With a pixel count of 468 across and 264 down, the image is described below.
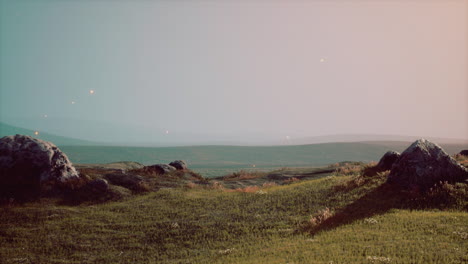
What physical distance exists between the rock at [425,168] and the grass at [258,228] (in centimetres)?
95

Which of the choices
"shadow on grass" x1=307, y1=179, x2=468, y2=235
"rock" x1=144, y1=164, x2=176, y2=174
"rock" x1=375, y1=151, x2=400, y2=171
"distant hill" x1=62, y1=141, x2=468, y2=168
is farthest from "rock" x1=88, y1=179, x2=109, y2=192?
"distant hill" x1=62, y1=141, x2=468, y2=168

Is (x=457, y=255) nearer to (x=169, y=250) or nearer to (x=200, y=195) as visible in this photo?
(x=169, y=250)

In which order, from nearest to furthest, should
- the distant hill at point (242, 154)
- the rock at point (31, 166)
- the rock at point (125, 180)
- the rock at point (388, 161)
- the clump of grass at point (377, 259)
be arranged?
the clump of grass at point (377, 259), the rock at point (31, 166), the rock at point (388, 161), the rock at point (125, 180), the distant hill at point (242, 154)

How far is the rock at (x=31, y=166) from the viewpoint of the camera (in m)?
27.1

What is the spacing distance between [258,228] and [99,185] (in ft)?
54.4

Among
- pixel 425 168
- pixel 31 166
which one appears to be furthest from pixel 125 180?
pixel 425 168

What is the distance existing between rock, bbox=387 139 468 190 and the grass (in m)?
0.95

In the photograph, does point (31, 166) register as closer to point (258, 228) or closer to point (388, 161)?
point (258, 228)

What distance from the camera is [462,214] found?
16656 millimetres

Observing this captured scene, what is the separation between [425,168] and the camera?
71.4ft

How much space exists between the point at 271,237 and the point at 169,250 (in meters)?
5.19

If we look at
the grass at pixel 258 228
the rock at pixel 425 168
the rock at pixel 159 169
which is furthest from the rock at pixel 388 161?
the rock at pixel 159 169

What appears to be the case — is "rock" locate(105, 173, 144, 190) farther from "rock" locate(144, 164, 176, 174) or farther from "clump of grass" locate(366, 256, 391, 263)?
"clump of grass" locate(366, 256, 391, 263)

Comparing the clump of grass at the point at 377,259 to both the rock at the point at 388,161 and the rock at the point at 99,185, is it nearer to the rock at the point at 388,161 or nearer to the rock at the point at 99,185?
the rock at the point at 388,161
